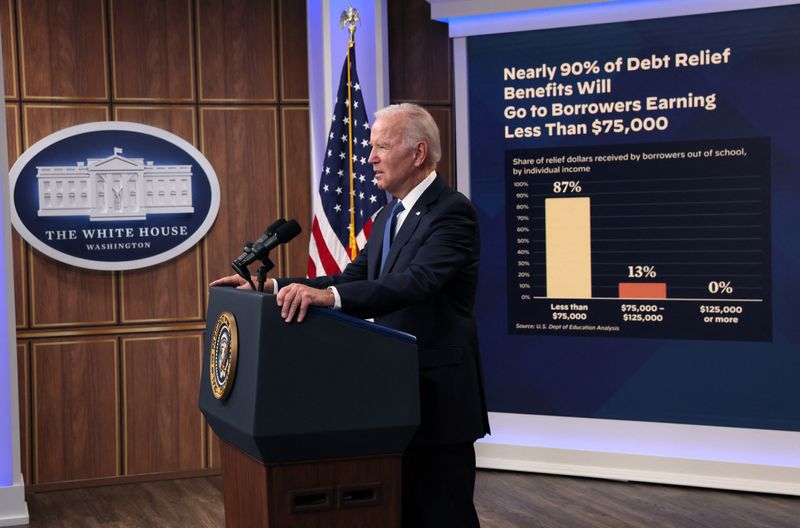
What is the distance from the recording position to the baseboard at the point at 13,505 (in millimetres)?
4480

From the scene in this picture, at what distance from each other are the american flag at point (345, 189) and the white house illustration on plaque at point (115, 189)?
780 mm

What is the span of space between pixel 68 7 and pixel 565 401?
11.0 feet

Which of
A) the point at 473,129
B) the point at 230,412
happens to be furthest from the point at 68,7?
the point at 230,412

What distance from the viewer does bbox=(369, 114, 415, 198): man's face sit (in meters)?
2.61

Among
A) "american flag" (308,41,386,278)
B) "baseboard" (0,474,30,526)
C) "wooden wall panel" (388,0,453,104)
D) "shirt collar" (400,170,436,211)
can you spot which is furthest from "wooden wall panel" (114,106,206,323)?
"shirt collar" (400,170,436,211)

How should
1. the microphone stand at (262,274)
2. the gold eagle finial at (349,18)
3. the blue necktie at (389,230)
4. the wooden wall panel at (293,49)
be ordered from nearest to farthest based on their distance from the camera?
the microphone stand at (262,274), the blue necktie at (389,230), the gold eagle finial at (349,18), the wooden wall panel at (293,49)

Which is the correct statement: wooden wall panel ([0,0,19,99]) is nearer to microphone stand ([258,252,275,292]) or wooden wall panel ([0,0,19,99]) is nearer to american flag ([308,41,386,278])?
american flag ([308,41,386,278])

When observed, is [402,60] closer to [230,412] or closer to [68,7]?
[68,7]

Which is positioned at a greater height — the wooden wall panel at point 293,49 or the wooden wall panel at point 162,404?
the wooden wall panel at point 293,49

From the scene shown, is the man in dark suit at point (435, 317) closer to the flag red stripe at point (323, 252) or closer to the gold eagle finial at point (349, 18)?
the flag red stripe at point (323, 252)

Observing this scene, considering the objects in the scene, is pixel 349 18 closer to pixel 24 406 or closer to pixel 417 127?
pixel 24 406

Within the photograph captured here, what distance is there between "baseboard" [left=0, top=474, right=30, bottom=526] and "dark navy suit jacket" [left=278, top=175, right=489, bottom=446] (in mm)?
2683

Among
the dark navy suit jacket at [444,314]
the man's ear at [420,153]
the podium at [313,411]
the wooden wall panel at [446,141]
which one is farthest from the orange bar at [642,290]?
the podium at [313,411]

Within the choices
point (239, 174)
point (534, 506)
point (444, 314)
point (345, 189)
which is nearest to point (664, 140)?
point (345, 189)
